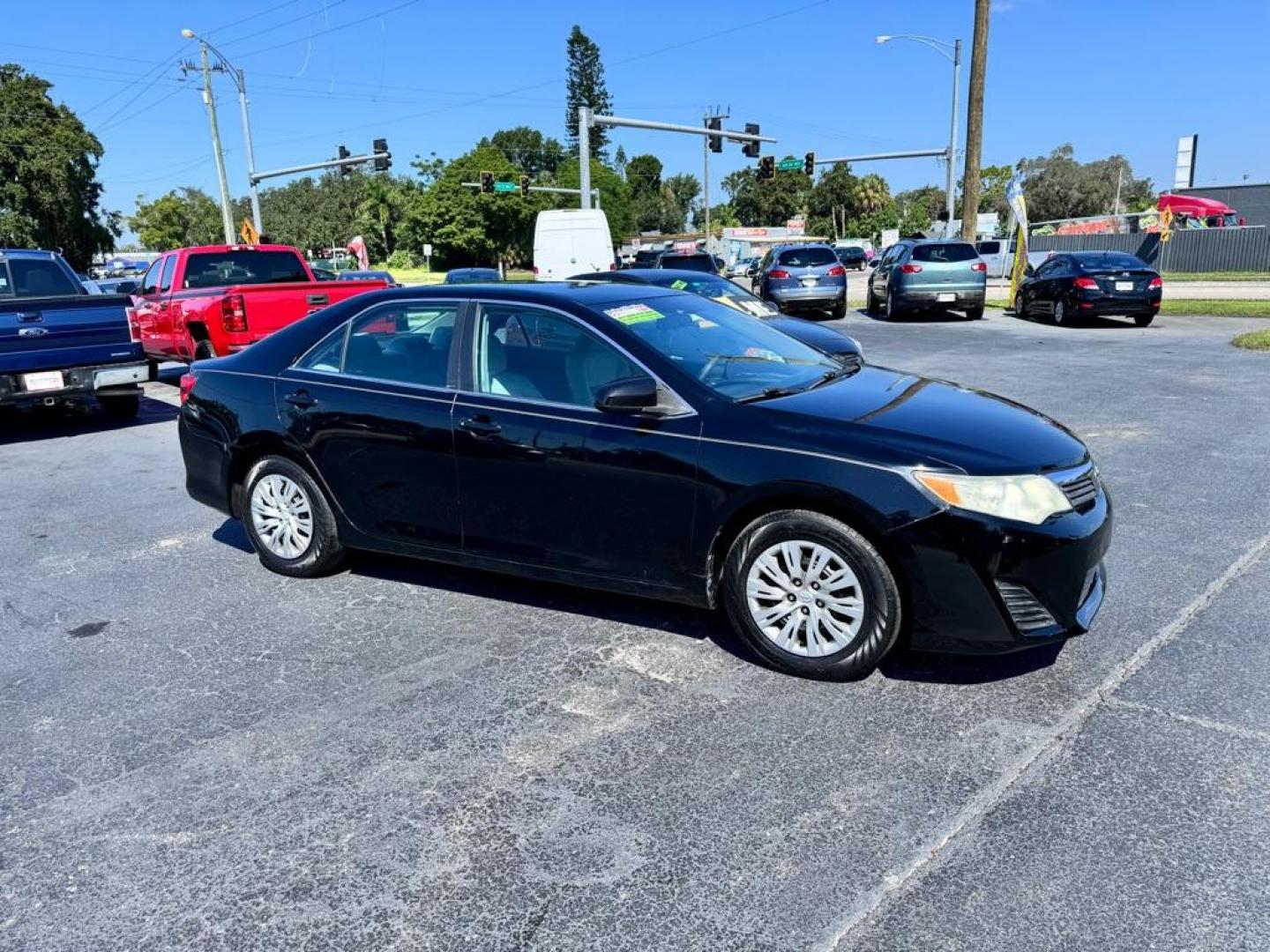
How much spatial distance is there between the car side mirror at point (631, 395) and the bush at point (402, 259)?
9128 centimetres

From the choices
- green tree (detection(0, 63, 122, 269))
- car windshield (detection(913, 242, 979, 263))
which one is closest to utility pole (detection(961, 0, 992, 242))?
car windshield (detection(913, 242, 979, 263))

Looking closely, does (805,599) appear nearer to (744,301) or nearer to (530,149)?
(744,301)

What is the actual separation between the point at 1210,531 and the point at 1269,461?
2176mm

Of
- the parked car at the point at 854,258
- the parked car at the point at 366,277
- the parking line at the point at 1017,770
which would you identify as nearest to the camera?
the parking line at the point at 1017,770

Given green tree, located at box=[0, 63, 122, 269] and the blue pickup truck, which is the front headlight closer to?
the blue pickup truck

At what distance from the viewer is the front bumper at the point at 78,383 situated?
8875 millimetres

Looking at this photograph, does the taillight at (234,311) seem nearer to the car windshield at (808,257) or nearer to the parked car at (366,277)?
the parked car at (366,277)

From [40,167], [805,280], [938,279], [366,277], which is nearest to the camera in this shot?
[366,277]

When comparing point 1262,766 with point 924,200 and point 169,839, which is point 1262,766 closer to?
point 169,839

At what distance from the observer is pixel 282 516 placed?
525 centimetres

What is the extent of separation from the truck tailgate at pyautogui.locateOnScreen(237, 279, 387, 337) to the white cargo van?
33.6ft

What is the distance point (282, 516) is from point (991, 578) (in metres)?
3.68

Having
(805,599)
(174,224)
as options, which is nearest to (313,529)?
(805,599)

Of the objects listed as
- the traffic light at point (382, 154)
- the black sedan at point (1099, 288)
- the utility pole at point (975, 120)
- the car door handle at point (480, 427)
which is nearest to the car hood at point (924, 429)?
the car door handle at point (480, 427)
